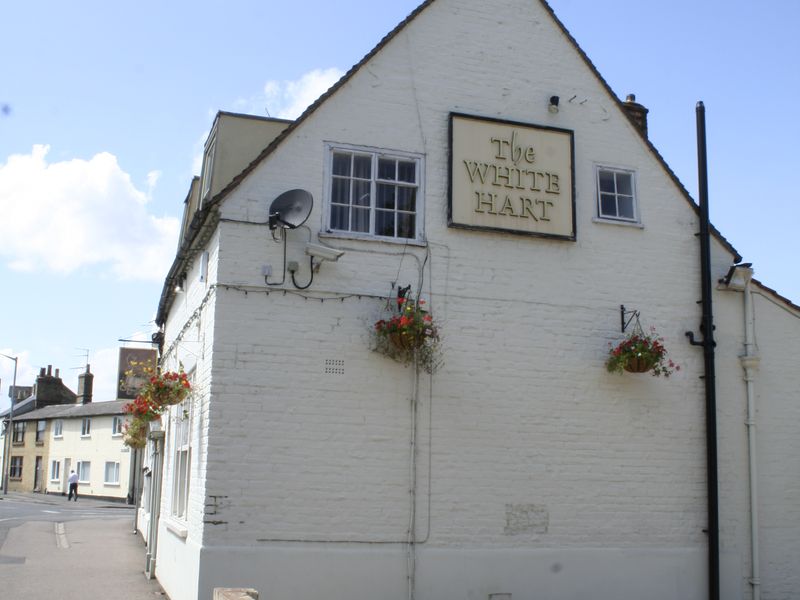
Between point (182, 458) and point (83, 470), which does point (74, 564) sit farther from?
point (83, 470)

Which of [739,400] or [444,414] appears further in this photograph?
[739,400]

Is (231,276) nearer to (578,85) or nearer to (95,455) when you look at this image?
(578,85)

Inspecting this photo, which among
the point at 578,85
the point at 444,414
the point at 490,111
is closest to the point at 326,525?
the point at 444,414

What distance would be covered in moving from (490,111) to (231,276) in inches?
178

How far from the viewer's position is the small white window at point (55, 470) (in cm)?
5560

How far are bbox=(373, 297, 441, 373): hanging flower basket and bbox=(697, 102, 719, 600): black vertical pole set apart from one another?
4138mm

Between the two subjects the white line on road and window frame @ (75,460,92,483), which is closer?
the white line on road

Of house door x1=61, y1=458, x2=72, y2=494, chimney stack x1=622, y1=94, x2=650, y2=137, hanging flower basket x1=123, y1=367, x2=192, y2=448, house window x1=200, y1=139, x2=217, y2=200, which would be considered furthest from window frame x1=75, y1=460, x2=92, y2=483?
chimney stack x1=622, y1=94, x2=650, y2=137

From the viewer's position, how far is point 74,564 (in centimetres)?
1639

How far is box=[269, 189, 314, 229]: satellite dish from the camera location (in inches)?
452

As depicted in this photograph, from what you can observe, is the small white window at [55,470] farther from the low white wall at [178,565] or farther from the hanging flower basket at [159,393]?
the hanging flower basket at [159,393]

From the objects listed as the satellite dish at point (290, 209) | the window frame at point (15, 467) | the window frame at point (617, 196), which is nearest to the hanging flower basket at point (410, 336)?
the satellite dish at point (290, 209)

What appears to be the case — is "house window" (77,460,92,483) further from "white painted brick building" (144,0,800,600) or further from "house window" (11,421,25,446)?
"white painted brick building" (144,0,800,600)

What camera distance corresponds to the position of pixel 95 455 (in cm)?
5116
